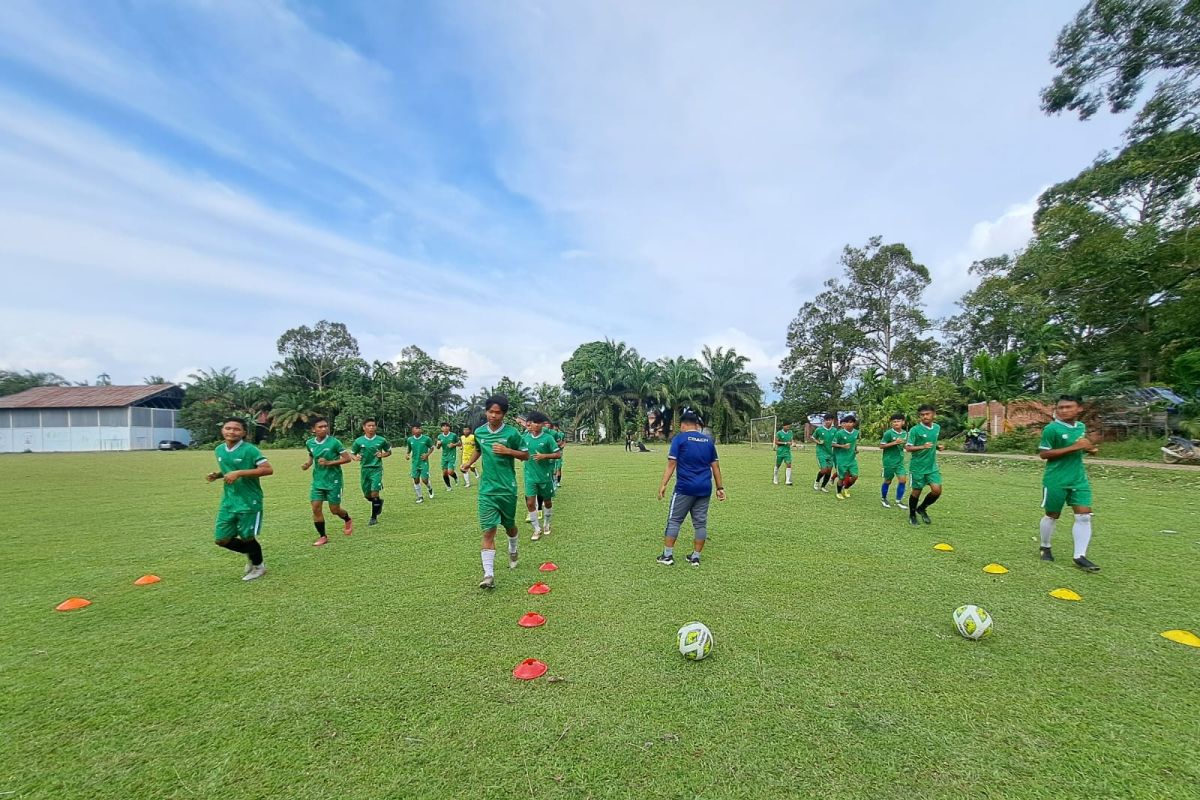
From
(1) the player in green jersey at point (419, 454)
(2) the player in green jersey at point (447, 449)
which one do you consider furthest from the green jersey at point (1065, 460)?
(1) the player in green jersey at point (419, 454)

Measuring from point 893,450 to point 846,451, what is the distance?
46.6 inches

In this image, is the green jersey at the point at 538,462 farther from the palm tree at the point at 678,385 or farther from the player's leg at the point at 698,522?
the palm tree at the point at 678,385

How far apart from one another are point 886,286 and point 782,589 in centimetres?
3831

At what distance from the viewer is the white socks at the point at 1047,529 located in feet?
19.6

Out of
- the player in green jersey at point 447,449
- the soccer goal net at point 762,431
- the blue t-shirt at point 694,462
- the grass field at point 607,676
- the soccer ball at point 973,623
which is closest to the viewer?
the grass field at point 607,676

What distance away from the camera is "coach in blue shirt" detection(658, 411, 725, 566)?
233 inches

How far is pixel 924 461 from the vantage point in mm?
8148

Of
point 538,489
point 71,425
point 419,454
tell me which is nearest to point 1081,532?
point 538,489

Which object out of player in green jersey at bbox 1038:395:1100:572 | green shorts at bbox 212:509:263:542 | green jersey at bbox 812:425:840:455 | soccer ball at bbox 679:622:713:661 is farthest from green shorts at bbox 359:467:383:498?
player in green jersey at bbox 1038:395:1100:572

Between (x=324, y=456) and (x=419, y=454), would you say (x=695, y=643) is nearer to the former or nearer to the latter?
(x=324, y=456)

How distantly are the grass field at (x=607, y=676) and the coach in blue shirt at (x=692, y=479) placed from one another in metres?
0.41

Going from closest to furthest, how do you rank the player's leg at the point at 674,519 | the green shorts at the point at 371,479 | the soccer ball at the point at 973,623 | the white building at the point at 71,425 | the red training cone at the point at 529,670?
the red training cone at the point at 529,670, the soccer ball at the point at 973,623, the player's leg at the point at 674,519, the green shorts at the point at 371,479, the white building at the point at 71,425

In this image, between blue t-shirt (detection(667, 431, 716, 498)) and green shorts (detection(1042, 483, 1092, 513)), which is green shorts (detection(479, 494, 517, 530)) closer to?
blue t-shirt (detection(667, 431, 716, 498))

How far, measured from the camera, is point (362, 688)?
3377 mm
